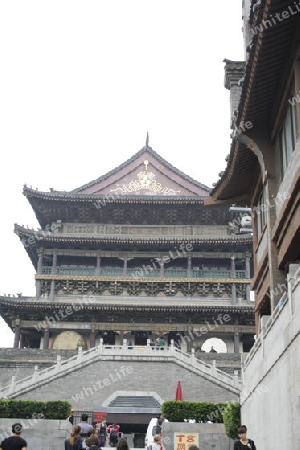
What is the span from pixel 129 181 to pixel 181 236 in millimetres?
5126

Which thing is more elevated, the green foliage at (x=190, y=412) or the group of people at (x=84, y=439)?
the green foliage at (x=190, y=412)

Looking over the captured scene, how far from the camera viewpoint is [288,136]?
506 inches

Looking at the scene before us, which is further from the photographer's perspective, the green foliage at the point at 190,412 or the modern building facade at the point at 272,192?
the green foliage at the point at 190,412

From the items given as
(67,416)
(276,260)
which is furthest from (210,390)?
(276,260)

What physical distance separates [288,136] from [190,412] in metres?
9.55

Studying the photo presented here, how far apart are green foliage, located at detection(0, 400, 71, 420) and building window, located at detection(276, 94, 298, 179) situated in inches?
401

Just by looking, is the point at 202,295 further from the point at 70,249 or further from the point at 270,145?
the point at 270,145

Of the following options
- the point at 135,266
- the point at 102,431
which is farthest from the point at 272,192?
the point at 135,266

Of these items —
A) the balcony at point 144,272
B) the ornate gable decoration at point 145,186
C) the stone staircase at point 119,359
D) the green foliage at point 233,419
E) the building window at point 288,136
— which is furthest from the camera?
the ornate gable decoration at point 145,186

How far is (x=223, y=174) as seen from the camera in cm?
1588

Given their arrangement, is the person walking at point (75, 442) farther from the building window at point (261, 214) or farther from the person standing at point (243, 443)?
the building window at point (261, 214)

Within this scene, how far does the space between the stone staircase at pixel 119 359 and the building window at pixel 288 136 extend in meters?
14.2

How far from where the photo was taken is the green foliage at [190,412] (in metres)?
18.8

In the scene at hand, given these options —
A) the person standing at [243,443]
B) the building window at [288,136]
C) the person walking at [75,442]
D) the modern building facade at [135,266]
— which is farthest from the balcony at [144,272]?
the person standing at [243,443]
